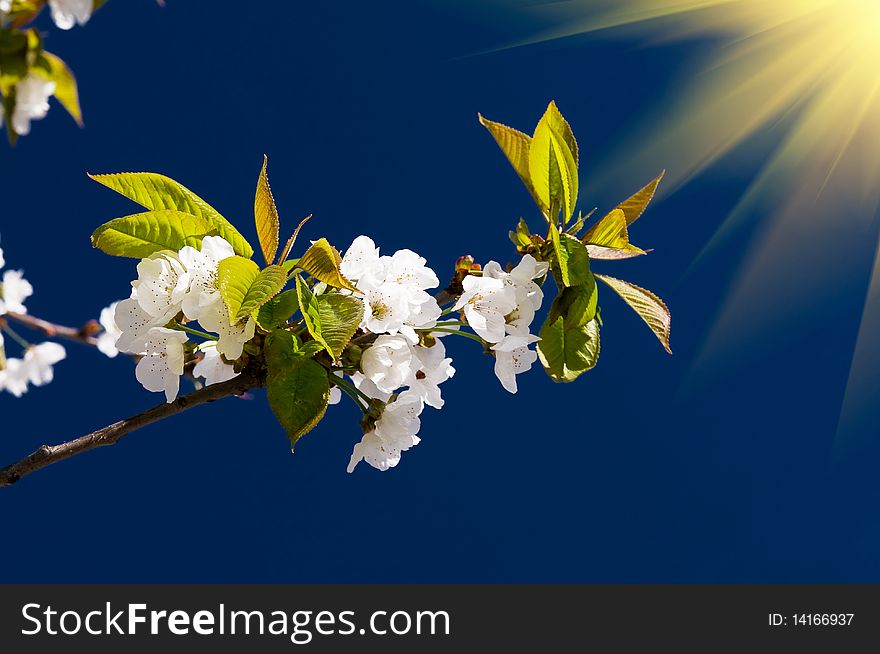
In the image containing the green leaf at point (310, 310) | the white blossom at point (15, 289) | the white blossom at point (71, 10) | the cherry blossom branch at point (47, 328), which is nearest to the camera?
the white blossom at point (71, 10)

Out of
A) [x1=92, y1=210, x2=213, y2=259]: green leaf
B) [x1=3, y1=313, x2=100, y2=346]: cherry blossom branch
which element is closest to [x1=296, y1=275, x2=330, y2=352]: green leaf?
[x1=92, y1=210, x2=213, y2=259]: green leaf

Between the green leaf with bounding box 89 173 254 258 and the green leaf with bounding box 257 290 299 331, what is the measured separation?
9cm

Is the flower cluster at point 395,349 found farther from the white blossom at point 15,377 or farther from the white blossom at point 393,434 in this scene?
the white blossom at point 15,377

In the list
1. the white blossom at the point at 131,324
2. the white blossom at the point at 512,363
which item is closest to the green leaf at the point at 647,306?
the white blossom at the point at 512,363

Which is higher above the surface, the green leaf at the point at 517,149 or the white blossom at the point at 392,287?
the green leaf at the point at 517,149

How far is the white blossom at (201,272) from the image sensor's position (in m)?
0.68

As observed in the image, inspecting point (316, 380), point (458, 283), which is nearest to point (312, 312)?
point (316, 380)

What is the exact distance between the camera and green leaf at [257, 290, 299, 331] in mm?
682

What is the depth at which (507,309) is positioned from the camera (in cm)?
76

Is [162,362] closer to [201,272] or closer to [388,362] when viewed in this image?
[201,272]

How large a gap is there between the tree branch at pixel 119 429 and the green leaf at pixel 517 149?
0.32 metres

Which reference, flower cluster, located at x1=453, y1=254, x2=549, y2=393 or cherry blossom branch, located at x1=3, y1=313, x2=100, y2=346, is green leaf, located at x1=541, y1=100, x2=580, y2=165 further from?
cherry blossom branch, located at x1=3, y1=313, x2=100, y2=346

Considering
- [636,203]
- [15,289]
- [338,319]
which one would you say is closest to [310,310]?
[338,319]

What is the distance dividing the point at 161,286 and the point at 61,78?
0.61 ft
